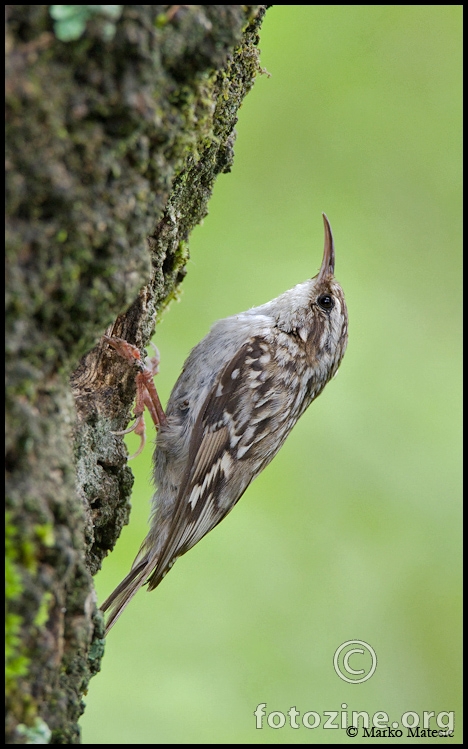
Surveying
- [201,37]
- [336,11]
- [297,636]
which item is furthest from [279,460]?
[201,37]

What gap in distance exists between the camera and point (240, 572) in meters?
3.73

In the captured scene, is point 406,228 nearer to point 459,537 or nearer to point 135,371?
point 459,537

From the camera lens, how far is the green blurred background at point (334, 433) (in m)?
3.51

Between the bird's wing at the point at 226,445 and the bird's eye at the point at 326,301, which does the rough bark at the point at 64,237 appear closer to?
the bird's wing at the point at 226,445

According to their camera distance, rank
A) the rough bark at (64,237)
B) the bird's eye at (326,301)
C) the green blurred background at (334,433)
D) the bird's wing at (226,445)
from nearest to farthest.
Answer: the rough bark at (64,237), the bird's wing at (226,445), the bird's eye at (326,301), the green blurred background at (334,433)

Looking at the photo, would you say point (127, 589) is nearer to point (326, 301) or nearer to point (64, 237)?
point (326, 301)

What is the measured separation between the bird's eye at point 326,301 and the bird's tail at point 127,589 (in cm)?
114

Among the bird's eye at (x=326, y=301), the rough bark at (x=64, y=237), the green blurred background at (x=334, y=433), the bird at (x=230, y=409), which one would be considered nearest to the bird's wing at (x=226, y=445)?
the bird at (x=230, y=409)

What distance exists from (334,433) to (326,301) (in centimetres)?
112

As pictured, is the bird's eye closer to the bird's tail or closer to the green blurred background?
the green blurred background

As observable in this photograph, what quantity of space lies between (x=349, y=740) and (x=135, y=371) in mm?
1858

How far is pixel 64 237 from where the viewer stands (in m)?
1.41

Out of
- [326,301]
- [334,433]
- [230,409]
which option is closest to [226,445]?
[230,409]

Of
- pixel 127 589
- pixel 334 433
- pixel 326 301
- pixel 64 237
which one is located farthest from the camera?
pixel 334 433
